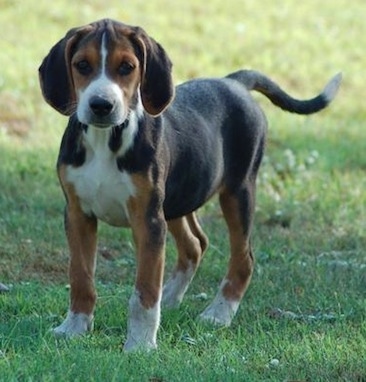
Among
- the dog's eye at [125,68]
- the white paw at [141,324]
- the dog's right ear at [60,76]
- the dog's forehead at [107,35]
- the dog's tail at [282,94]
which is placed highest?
the dog's forehead at [107,35]

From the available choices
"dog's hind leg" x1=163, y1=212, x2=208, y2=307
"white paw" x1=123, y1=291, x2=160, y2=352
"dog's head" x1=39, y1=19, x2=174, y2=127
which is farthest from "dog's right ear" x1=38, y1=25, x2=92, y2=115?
"dog's hind leg" x1=163, y1=212, x2=208, y2=307

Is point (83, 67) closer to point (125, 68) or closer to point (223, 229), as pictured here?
point (125, 68)

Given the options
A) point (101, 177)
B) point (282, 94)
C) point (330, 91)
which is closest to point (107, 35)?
point (101, 177)

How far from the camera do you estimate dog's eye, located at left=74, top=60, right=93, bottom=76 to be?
6305 mm

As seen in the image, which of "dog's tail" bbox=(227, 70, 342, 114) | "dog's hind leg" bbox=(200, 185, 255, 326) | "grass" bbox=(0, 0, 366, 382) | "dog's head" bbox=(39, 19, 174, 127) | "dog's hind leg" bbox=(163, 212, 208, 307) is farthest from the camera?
"dog's tail" bbox=(227, 70, 342, 114)

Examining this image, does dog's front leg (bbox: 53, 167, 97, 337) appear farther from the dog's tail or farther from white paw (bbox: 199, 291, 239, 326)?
the dog's tail

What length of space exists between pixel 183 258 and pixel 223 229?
187 cm

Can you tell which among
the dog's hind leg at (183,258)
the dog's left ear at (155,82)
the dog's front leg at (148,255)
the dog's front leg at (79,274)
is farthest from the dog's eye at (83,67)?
the dog's hind leg at (183,258)

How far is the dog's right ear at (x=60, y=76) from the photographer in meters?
6.42

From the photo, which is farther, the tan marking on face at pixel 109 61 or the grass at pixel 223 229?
the tan marking on face at pixel 109 61

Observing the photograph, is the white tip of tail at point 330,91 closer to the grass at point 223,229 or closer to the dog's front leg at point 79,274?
the grass at point 223,229

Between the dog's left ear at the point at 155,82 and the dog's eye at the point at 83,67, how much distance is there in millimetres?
329

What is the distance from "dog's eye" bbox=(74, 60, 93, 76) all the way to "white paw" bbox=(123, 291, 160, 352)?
115 centimetres

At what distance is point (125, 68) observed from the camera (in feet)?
20.8
